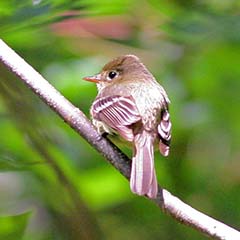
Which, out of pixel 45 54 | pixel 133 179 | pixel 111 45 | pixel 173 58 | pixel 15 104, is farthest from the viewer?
pixel 111 45

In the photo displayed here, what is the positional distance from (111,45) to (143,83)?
1.02 feet

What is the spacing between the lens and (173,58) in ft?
9.70

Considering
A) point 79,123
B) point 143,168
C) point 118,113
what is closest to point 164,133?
point 118,113

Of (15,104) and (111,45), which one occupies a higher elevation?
(15,104)

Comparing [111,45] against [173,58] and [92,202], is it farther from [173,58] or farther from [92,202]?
[92,202]

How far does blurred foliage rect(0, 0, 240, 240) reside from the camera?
270 centimetres

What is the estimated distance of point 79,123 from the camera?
91.9 inches

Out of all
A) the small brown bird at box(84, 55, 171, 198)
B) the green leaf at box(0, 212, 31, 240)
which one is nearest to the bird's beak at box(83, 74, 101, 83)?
the small brown bird at box(84, 55, 171, 198)

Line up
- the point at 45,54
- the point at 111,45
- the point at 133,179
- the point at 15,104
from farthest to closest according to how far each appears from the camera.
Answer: the point at 111,45 < the point at 45,54 < the point at 15,104 < the point at 133,179

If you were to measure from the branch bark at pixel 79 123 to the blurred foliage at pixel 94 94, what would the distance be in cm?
28

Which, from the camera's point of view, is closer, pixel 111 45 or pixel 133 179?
pixel 133 179

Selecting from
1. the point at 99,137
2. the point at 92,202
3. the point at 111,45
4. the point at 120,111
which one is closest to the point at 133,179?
the point at 99,137

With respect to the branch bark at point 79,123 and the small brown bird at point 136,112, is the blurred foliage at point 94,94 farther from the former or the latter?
the branch bark at point 79,123

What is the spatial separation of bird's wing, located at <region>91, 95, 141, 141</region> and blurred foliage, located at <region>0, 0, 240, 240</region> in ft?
0.29
